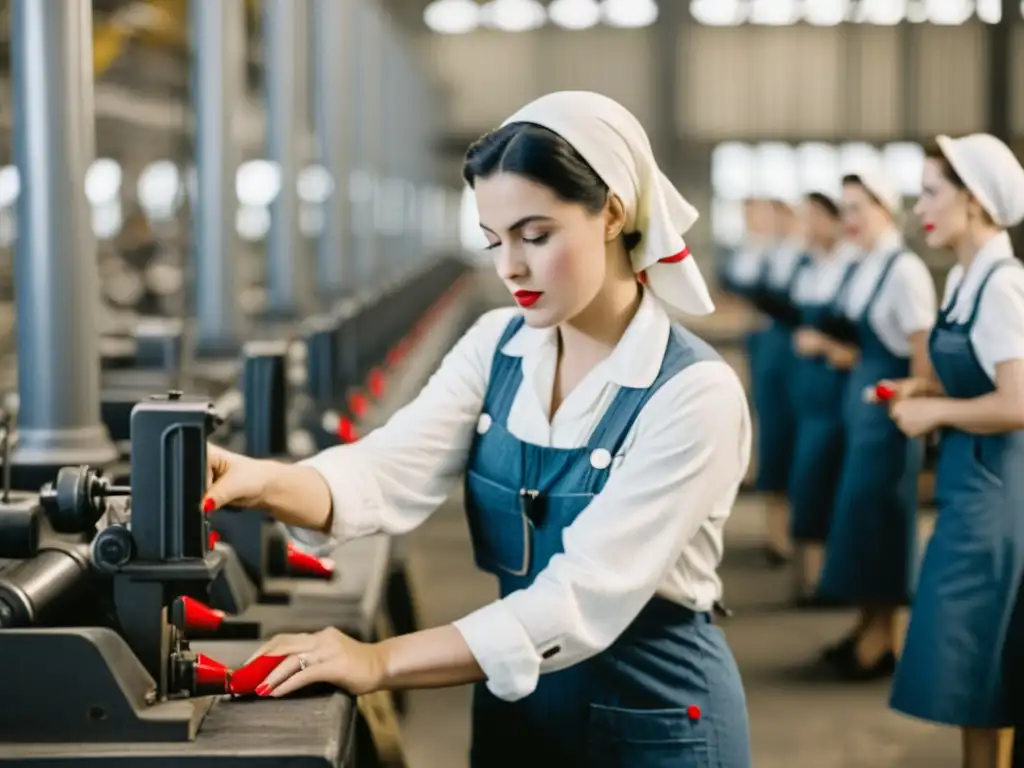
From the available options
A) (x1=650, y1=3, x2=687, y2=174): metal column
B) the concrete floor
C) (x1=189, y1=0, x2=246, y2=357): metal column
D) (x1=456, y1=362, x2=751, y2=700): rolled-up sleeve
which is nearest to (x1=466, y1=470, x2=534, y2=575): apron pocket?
(x1=456, y1=362, x2=751, y2=700): rolled-up sleeve

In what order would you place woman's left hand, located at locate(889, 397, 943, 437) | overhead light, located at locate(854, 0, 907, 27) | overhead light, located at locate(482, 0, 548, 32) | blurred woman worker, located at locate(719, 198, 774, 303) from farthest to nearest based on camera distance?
overhead light, located at locate(482, 0, 548, 32) → overhead light, located at locate(854, 0, 907, 27) → blurred woman worker, located at locate(719, 198, 774, 303) → woman's left hand, located at locate(889, 397, 943, 437)

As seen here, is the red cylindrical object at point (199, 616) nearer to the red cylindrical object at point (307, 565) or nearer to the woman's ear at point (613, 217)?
the red cylindrical object at point (307, 565)

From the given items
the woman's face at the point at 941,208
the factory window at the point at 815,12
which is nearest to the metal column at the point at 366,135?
the woman's face at the point at 941,208

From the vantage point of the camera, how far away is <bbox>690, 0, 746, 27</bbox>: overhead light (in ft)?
70.3

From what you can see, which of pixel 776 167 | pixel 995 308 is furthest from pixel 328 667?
pixel 776 167

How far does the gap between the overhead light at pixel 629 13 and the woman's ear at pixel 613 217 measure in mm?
20044

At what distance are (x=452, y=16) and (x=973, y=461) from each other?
62.1 feet

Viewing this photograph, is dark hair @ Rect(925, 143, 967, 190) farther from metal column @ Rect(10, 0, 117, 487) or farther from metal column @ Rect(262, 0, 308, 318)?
metal column @ Rect(262, 0, 308, 318)

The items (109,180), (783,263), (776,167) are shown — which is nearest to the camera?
(783,263)

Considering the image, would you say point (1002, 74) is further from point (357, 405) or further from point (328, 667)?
point (328, 667)

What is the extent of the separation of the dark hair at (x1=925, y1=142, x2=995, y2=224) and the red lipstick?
224 centimetres

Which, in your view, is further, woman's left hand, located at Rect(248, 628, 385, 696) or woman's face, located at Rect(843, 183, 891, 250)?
woman's face, located at Rect(843, 183, 891, 250)

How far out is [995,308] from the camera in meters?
3.70

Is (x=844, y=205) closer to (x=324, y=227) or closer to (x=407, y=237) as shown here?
(x=324, y=227)
